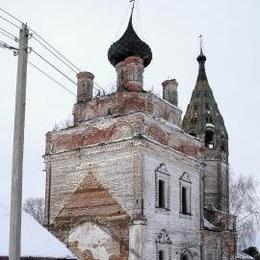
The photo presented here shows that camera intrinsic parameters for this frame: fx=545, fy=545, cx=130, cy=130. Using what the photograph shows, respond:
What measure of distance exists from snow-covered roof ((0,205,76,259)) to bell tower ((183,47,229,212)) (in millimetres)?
10481

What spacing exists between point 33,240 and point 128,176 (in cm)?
360

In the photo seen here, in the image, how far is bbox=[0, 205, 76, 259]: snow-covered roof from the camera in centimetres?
1427

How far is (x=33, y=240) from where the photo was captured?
15000 mm

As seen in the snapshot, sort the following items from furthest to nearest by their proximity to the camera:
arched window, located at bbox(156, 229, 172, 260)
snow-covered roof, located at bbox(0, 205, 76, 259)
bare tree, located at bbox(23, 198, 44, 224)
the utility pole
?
bare tree, located at bbox(23, 198, 44, 224)
arched window, located at bbox(156, 229, 172, 260)
snow-covered roof, located at bbox(0, 205, 76, 259)
the utility pole

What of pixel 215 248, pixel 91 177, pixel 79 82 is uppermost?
pixel 79 82

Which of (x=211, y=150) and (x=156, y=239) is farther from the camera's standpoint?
(x=211, y=150)

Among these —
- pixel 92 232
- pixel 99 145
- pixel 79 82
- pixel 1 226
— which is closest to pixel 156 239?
pixel 92 232

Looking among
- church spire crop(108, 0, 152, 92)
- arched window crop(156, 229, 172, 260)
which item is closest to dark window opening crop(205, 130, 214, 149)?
church spire crop(108, 0, 152, 92)

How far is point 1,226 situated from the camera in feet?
47.6

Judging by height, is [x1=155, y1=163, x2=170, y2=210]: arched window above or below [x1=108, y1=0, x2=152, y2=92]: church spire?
below

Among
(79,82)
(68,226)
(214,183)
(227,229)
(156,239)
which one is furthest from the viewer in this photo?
(214,183)

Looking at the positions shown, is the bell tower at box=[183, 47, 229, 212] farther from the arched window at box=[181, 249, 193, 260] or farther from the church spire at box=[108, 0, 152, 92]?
the church spire at box=[108, 0, 152, 92]

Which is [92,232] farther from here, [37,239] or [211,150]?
[211,150]

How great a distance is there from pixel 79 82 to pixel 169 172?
4.69m
